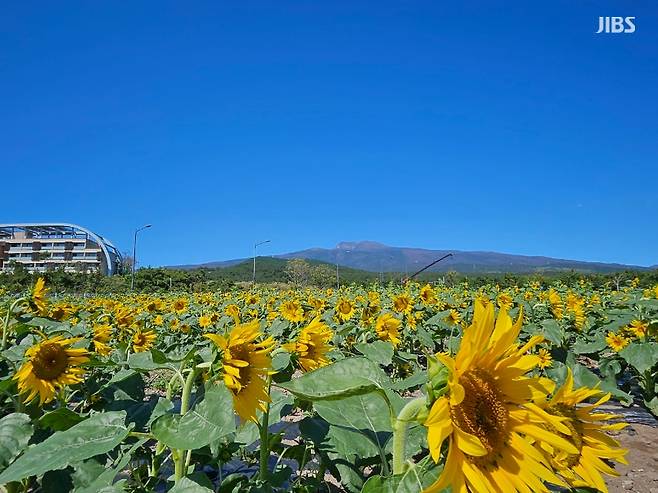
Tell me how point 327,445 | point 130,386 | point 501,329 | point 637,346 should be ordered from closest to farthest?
point 501,329 → point 327,445 → point 130,386 → point 637,346

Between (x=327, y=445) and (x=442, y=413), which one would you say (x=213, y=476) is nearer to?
(x=327, y=445)

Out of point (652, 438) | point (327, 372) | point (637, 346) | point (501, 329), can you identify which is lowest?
point (652, 438)

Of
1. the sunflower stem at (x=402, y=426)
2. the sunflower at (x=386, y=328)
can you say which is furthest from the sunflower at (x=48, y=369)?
the sunflower at (x=386, y=328)

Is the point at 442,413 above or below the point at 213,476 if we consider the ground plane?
above

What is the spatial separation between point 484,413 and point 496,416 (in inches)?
1.3

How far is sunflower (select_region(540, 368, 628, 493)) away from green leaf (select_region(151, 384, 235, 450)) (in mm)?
708

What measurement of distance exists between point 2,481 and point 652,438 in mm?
4418

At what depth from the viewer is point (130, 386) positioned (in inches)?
79.4

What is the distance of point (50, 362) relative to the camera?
2230 mm

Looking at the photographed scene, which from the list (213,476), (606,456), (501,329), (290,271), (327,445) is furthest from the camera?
(290,271)

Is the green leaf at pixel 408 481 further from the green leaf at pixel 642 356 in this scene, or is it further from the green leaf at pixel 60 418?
the green leaf at pixel 642 356

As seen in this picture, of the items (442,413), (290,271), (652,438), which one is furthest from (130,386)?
(290,271)

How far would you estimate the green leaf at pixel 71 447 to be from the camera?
105cm

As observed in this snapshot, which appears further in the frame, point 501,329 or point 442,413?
point 501,329
